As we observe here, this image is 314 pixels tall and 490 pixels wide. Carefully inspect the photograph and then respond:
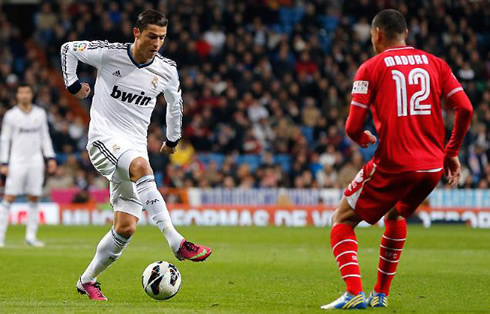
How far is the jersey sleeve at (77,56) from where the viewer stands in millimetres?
8586

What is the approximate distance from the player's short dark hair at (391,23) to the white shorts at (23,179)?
33.0 ft

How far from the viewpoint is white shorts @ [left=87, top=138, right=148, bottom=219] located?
26.8 feet

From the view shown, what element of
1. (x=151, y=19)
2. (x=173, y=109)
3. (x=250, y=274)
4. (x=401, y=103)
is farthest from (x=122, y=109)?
(x=250, y=274)

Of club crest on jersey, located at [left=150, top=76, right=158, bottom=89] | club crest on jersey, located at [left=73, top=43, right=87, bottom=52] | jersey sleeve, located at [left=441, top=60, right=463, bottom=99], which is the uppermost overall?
club crest on jersey, located at [left=73, top=43, right=87, bottom=52]

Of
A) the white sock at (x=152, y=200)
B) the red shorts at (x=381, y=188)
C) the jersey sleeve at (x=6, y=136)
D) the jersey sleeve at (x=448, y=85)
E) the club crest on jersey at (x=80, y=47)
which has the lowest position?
the jersey sleeve at (x=6, y=136)

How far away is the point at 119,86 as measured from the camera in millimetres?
8508

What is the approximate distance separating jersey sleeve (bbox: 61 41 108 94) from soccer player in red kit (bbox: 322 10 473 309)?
8.54 feet

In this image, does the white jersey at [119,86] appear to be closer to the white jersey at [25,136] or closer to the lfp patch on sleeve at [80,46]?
the lfp patch on sleeve at [80,46]

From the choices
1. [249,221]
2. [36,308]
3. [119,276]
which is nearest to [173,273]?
[36,308]

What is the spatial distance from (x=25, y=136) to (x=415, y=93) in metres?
10.2

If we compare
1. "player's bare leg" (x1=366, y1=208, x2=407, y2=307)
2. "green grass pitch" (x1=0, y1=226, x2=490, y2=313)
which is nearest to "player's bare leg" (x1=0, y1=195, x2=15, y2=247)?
"green grass pitch" (x1=0, y1=226, x2=490, y2=313)

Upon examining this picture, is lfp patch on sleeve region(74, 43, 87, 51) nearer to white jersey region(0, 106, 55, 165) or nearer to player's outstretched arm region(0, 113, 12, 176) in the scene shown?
white jersey region(0, 106, 55, 165)

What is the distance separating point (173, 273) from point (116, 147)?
121 centimetres

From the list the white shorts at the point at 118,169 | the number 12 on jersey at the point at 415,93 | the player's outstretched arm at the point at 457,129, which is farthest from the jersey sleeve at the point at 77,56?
the player's outstretched arm at the point at 457,129
